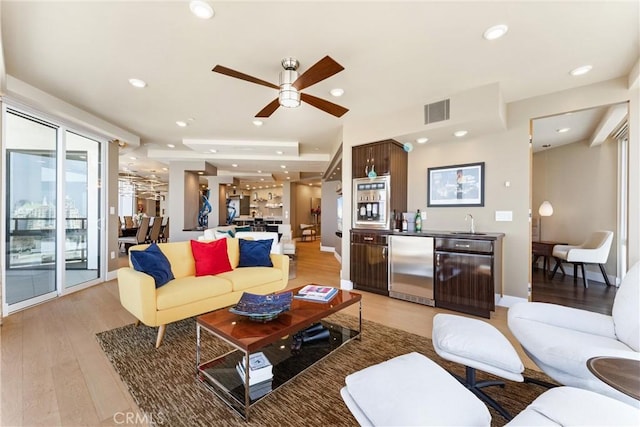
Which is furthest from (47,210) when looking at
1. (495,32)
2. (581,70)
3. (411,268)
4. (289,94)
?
(581,70)

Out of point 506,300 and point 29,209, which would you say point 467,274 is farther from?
point 29,209

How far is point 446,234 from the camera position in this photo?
132 inches

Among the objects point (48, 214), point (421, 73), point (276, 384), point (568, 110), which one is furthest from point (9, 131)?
point (568, 110)

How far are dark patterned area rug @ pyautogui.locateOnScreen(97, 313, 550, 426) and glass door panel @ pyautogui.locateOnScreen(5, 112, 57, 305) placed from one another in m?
2.10

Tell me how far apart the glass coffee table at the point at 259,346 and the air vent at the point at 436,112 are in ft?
8.19

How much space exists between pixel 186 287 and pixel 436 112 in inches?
141

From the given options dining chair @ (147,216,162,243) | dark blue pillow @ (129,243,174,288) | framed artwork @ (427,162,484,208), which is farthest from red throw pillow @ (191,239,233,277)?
dining chair @ (147,216,162,243)

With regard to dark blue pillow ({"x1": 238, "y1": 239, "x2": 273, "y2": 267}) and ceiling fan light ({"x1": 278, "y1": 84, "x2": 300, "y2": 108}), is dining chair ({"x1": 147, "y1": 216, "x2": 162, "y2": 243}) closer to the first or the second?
dark blue pillow ({"x1": 238, "y1": 239, "x2": 273, "y2": 267})

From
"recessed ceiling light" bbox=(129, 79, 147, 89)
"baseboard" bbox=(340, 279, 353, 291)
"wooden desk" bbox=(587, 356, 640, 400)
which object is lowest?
"baseboard" bbox=(340, 279, 353, 291)

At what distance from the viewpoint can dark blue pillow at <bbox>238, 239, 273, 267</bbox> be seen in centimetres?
360

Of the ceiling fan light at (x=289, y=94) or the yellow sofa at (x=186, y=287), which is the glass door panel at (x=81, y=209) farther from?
the ceiling fan light at (x=289, y=94)

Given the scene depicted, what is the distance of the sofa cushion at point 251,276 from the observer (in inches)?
120

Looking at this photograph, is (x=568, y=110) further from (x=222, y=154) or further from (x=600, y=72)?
(x=222, y=154)

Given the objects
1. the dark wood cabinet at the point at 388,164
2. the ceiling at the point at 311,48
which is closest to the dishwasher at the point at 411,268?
the dark wood cabinet at the point at 388,164
